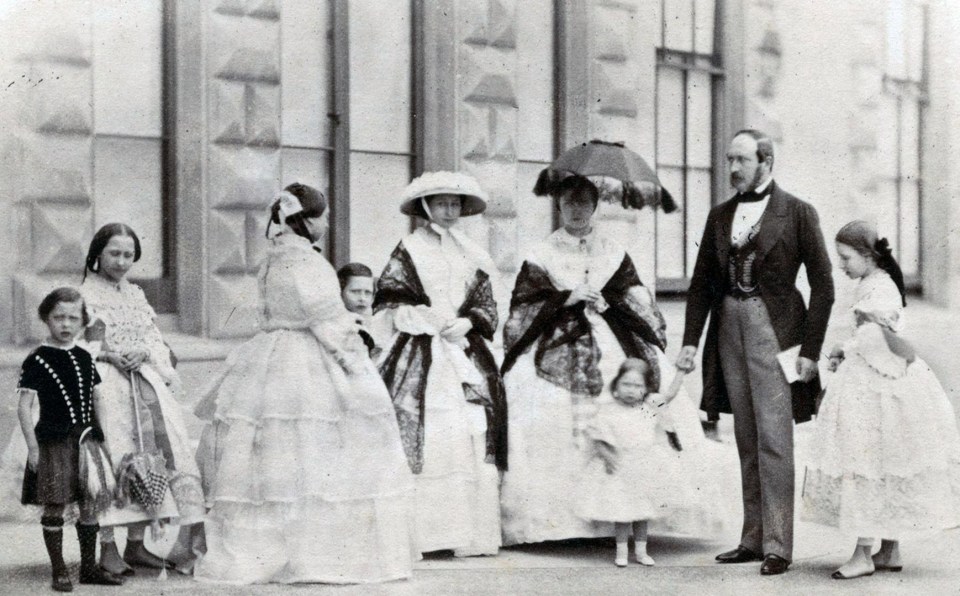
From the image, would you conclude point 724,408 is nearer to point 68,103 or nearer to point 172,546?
point 172,546

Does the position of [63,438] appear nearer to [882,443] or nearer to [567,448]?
[567,448]

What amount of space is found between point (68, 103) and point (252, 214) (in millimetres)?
1304

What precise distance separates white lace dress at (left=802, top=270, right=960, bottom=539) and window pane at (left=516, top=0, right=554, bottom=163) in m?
3.91

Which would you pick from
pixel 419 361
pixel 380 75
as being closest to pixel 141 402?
pixel 419 361

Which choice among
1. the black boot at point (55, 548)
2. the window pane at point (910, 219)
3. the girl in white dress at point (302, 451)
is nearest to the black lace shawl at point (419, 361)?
the girl in white dress at point (302, 451)

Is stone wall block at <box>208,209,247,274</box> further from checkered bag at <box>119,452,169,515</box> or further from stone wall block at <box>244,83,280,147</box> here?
checkered bag at <box>119,452,169,515</box>

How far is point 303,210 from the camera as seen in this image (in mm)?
5711

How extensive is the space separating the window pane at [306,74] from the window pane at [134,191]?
983 millimetres

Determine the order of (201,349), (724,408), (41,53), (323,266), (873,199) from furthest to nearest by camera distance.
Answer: (873,199), (201,349), (41,53), (724,408), (323,266)

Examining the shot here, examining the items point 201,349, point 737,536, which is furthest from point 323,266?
point 737,536

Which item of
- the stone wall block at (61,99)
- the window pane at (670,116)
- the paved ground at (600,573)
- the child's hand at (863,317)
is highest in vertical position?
the window pane at (670,116)

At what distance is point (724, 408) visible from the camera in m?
6.21

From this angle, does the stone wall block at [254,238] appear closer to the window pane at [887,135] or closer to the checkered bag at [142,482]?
the checkered bag at [142,482]

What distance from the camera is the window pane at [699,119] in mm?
10406
